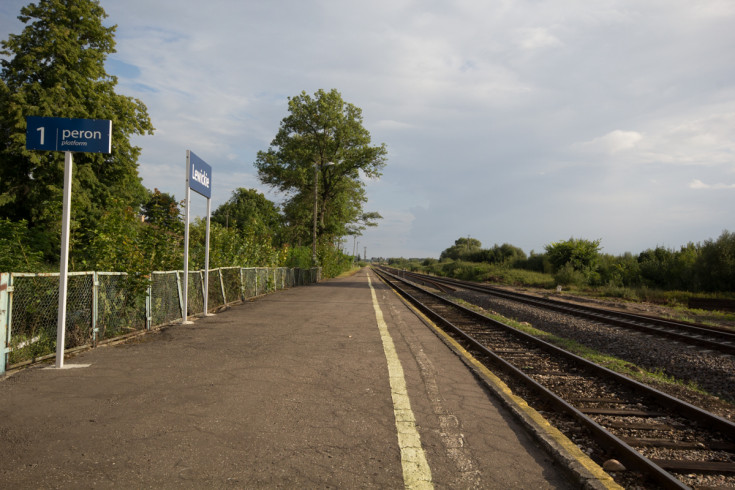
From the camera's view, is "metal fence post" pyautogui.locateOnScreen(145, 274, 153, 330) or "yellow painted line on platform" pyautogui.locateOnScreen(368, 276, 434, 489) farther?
"metal fence post" pyautogui.locateOnScreen(145, 274, 153, 330)

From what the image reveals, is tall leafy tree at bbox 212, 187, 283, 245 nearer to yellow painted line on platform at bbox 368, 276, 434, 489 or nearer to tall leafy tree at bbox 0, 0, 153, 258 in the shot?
tall leafy tree at bbox 0, 0, 153, 258

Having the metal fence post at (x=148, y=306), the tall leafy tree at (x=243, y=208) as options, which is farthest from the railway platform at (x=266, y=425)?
the tall leafy tree at (x=243, y=208)

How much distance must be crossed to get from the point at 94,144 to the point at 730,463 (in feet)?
25.9

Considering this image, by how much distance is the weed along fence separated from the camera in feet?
19.7

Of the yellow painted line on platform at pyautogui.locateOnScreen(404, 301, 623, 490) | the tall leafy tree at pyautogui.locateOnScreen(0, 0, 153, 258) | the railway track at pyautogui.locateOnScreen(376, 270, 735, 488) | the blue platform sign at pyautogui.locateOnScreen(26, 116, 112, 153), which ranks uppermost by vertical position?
the tall leafy tree at pyautogui.locateOnScreen(0, 0, 153, 258)

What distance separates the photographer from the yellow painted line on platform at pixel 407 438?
10.3 feet

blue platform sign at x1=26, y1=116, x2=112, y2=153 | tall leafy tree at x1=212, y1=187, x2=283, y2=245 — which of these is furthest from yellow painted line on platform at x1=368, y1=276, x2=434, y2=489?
tall leafy tree at x1=212, y1=187, x2=283, y2=245

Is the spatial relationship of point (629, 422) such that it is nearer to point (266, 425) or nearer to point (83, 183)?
point (266, 425)

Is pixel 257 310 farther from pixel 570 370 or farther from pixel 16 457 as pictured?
pixel 16 457

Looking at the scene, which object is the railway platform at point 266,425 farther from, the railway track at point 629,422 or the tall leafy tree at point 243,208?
the tall leafy tree at point 243,208

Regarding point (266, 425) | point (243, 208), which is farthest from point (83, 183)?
point (243, 208)

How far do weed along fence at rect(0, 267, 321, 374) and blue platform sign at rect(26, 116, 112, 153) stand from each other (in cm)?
176

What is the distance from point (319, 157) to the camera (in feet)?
142

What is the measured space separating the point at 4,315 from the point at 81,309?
6.00 ft
